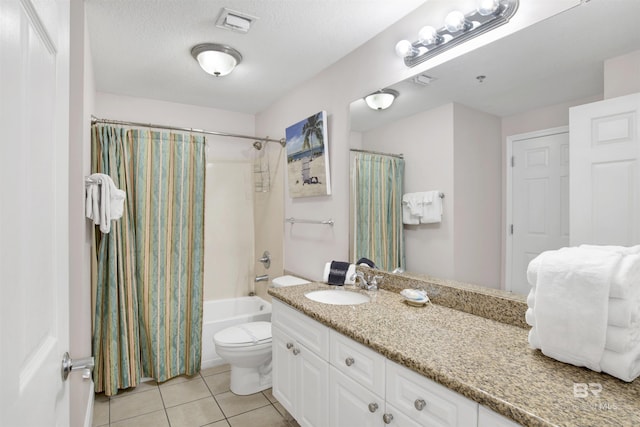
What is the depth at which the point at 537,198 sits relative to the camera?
52.9 inches

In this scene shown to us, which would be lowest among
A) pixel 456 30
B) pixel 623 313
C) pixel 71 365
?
pixel 71 365

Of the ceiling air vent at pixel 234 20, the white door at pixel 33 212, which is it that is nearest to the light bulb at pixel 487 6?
the ceiling air vent at pixel 234 20

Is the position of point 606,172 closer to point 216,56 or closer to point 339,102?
point 339,102

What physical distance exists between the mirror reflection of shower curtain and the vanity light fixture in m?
0.55

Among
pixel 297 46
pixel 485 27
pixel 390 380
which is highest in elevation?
pixel 297 46

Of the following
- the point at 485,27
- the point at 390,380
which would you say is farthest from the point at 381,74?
the point at 390,380

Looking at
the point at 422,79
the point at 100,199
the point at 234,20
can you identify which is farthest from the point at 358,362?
the point at 234,20

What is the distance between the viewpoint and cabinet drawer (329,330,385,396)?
120 centimetres

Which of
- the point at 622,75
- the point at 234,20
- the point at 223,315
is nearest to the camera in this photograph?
the point at 622,75

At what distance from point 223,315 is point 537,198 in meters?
3.01

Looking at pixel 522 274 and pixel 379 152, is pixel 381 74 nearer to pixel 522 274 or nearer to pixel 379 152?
pixel 379 152

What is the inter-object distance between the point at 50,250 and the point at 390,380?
104 cm

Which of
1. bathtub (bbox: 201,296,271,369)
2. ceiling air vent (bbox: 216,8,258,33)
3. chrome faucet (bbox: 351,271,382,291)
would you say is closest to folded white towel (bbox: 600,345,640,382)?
chrome faucet (bbox: 351,271,382,291)

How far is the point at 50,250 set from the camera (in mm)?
726
